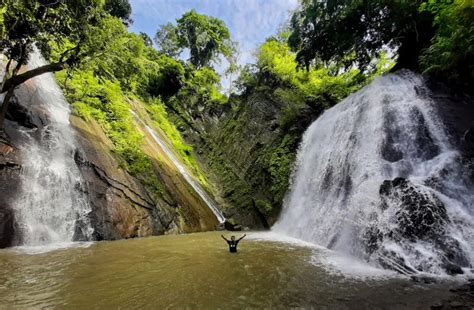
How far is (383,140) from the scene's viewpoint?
10398 millimetres

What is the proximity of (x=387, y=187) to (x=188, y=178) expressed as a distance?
39.1 ft

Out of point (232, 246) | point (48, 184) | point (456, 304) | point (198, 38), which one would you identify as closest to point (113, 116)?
point (48, 184)

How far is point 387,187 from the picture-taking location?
787 centimetres

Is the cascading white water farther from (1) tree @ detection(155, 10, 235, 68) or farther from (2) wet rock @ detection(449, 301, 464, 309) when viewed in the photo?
(1) tree @ detection(155, 10, 235, 68)

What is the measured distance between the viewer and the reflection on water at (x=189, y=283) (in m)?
4.22

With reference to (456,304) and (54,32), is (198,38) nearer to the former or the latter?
(54,32)

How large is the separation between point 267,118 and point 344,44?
27.9ft

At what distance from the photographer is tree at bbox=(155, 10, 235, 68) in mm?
36031

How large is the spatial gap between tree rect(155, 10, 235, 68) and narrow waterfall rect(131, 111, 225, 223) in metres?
20.4

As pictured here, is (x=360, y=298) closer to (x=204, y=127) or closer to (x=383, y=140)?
(x=383, y=140)

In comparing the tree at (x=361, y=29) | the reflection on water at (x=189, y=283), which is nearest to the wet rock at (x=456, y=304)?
the reflection on water at (x=189, y=283)

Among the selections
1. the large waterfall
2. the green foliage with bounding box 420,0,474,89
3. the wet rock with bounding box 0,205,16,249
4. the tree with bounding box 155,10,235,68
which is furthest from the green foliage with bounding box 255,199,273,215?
the tree with bounding box 155,10,235,68

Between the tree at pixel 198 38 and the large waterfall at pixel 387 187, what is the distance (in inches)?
985

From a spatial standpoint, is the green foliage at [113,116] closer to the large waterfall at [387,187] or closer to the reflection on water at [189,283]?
the reflection on water at [189,283]
